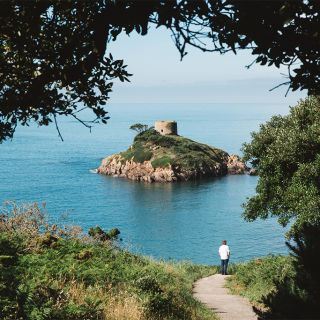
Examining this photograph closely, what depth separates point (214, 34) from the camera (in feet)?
19.0

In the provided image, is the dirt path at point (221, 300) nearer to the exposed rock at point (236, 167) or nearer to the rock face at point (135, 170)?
the rock face at point (135, 170)

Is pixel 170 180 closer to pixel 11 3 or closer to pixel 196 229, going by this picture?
pixel 196 229

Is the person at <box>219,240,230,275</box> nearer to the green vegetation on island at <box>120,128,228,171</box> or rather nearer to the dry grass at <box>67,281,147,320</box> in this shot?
the dry grass at <box>67,281,147,320</box>

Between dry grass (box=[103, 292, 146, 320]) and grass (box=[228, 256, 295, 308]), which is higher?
dry grass (box=[103, 292, 146, 320])

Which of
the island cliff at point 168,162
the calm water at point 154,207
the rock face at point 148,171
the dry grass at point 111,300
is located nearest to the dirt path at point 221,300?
the dry grass at point 111,300

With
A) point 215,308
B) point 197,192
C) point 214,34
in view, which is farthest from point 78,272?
point 197,192

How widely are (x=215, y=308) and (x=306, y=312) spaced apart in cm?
1062

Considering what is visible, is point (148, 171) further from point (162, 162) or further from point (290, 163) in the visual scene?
point (290, 163)

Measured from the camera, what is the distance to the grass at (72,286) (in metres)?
8.95

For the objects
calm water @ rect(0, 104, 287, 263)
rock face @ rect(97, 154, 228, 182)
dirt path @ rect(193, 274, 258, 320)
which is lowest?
calm water @ rect(0, 104, 287, 263)

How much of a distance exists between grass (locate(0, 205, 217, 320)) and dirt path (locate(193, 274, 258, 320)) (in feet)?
4.03

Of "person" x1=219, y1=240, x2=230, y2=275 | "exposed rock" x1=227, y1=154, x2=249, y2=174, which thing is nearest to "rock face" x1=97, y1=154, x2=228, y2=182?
"exposed rock" x1=227, y1=154, x2=249, y2=174

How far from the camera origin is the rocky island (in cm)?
11800

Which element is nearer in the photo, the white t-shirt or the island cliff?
the white t-shirt
